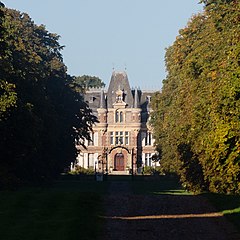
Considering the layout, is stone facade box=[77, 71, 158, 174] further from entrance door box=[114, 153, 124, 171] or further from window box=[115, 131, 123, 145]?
entrance door box=[114, 153, 124, 171]

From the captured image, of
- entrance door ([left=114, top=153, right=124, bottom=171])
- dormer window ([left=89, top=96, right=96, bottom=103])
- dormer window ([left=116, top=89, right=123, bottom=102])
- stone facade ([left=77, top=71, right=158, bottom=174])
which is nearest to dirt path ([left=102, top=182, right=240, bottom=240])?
entrance door ([left=114, top=153, right=124, bottom=171])

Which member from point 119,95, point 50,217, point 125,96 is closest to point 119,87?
point 119,95

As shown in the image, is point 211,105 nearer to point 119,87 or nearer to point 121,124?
point 119,87

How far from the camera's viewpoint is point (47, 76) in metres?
63.3

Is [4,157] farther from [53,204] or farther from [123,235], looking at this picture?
Answer: [123,235]

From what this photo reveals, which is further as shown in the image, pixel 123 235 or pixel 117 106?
pixel 117 106

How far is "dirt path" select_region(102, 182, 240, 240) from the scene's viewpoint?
19.6 m

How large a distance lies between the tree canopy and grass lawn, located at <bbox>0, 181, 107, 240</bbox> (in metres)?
16.4

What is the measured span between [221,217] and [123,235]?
210 inches

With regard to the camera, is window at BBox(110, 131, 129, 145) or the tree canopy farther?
window at BBox(110, 131, 129, 145)

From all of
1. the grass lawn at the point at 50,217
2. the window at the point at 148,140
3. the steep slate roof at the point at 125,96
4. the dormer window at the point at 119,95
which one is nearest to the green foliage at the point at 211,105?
the grass lawn at the point at 50,217

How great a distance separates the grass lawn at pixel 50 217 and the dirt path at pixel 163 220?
482 mm

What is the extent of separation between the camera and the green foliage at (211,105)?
34.6 m

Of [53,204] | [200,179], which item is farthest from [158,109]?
[53,204]
